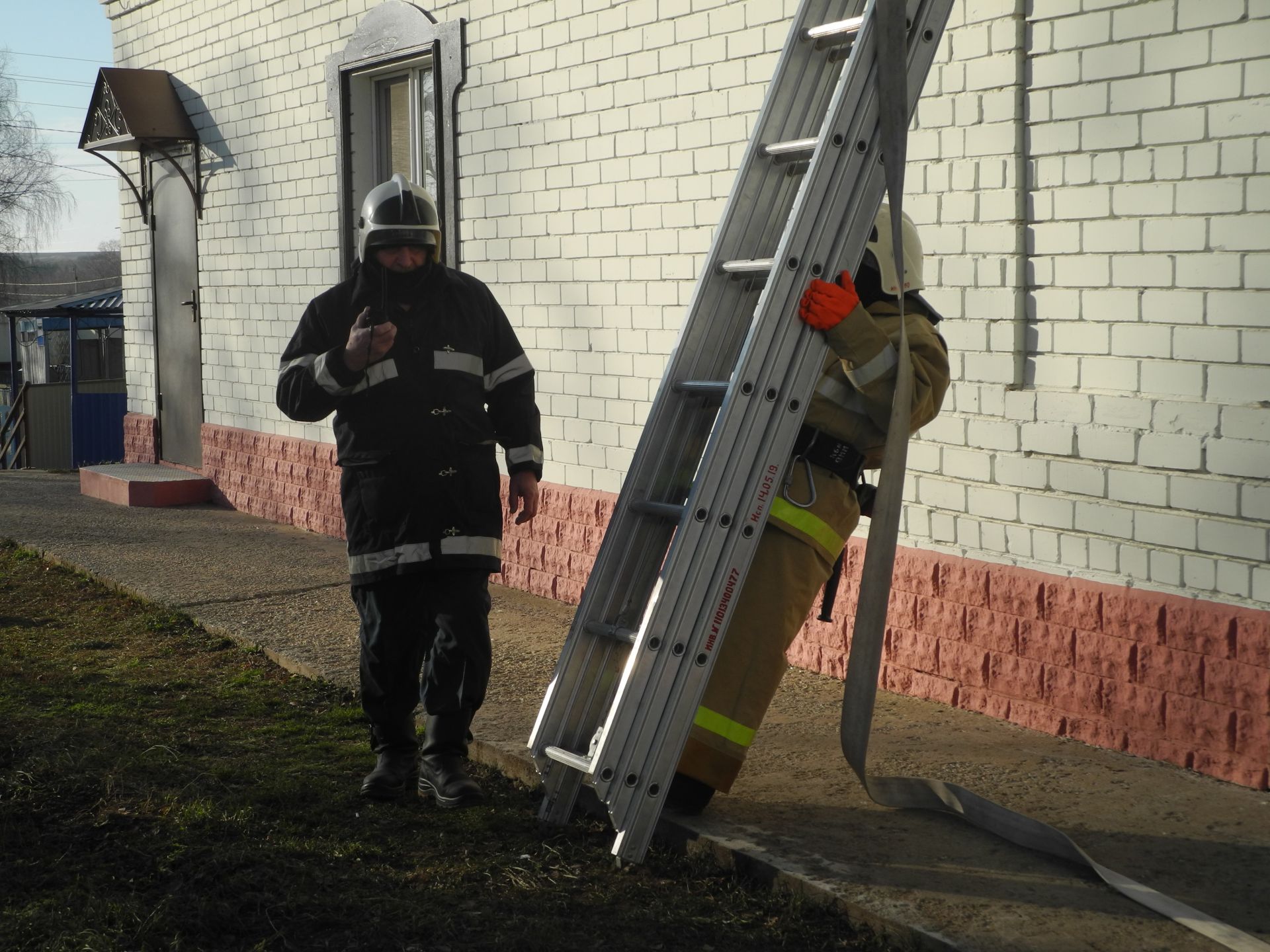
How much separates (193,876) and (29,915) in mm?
428

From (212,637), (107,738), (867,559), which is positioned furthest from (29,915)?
(212,637)

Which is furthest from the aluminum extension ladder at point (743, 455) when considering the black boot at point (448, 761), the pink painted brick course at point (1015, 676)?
the pink painted brick course at point (1015, 676)

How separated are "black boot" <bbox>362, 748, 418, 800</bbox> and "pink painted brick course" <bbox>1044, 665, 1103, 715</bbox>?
7.40 ft

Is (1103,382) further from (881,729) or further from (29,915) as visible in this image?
(29,915)

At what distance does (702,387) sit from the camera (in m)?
4.02

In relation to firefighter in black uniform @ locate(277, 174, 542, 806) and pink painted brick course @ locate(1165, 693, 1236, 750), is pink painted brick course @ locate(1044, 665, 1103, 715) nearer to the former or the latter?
pink painted brick course @ locate(1165, 693, 1236, 750)

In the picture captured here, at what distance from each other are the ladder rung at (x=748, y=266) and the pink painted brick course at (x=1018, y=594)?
1.72 metres

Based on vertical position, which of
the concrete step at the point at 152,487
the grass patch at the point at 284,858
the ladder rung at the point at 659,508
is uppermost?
the ladder rung at the point at 659,508

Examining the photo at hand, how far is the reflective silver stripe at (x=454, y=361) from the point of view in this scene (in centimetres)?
444

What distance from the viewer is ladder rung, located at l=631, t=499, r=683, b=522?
13.1ft

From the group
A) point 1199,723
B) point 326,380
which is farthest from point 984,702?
point 326,380

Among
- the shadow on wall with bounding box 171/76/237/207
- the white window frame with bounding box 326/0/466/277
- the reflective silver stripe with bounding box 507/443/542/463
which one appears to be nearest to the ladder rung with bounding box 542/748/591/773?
the reflective silver stripe with bounding box 507/443/542/463

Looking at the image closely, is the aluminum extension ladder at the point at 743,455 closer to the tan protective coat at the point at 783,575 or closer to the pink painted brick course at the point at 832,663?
the tan protective coat at the point at 783,575

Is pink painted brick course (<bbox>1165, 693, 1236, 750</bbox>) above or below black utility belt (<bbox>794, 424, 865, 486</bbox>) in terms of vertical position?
below
